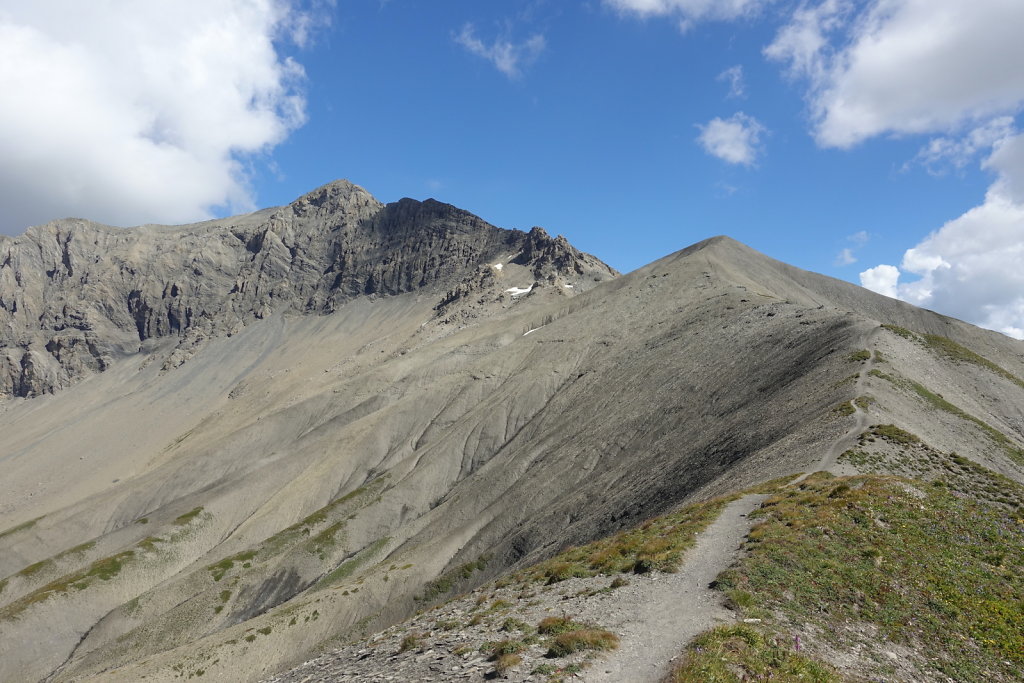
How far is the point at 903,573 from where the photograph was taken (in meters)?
21.9

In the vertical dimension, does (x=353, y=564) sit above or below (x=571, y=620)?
below

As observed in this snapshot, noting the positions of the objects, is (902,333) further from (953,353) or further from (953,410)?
(953,410)

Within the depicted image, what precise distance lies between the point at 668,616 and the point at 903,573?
31.4ft

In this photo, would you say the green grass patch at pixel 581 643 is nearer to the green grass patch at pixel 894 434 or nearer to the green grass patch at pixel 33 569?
the green grass patch at pixel 894 434

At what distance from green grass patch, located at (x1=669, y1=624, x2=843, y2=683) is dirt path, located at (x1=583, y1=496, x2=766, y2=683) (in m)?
0.68

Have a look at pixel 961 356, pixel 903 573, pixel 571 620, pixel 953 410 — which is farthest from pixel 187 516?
pixel 961 356

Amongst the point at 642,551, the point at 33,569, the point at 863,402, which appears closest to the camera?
the point at 642,551

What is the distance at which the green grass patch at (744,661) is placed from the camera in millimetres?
15156

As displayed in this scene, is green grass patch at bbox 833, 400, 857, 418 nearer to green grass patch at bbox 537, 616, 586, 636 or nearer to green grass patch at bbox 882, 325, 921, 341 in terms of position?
green grass patch at bbox 882, 325, 921, 341

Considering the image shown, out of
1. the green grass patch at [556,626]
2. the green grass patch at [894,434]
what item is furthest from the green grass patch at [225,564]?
the green grass patch at [894,434]

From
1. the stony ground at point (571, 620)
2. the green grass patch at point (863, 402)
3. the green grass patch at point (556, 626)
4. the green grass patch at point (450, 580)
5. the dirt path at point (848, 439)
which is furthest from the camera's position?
the green grass patch at point (450, 580)

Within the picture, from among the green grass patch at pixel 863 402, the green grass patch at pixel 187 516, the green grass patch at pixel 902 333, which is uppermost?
the green grass patch at pixel 902 333

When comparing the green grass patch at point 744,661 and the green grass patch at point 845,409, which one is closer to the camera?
the green grass patch at point 744,661

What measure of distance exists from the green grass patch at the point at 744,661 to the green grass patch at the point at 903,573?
2.47m
